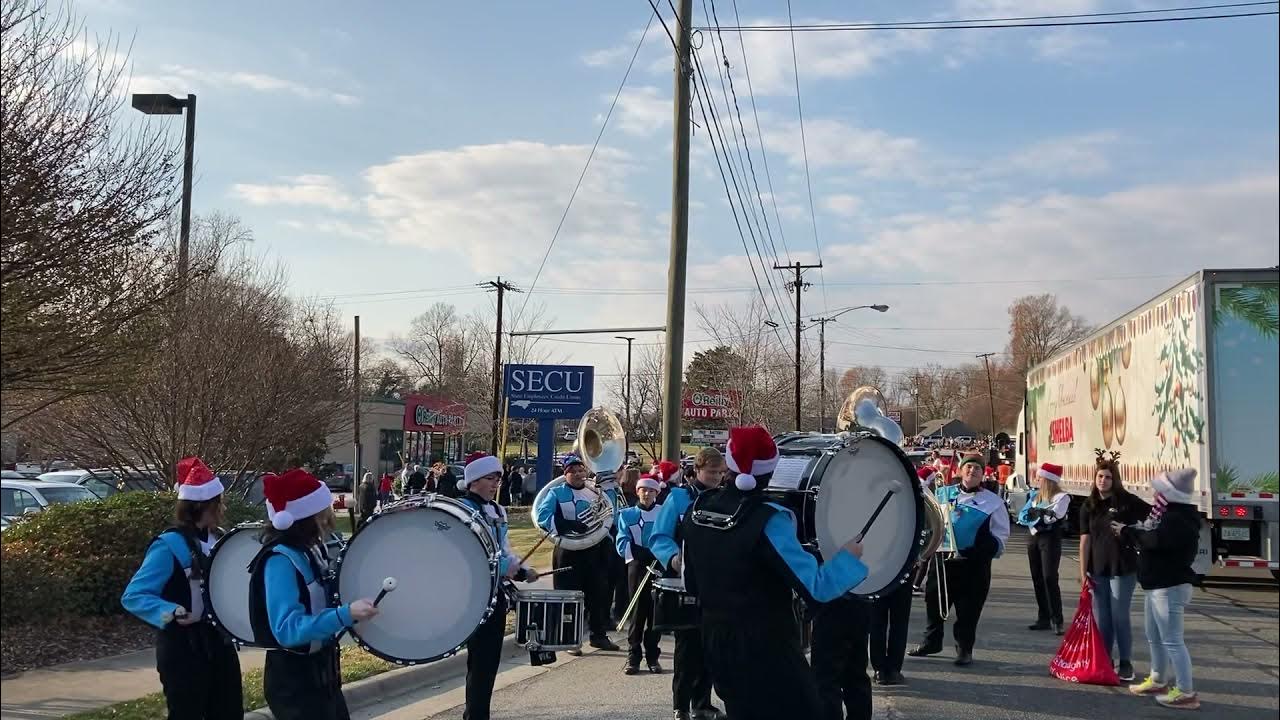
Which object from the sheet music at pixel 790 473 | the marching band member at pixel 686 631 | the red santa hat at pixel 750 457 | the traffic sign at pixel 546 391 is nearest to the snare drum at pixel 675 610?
the marching band member at pixel 686 631

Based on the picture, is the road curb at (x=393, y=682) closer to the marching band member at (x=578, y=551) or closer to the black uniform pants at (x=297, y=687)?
the marching band member at (x=578, y=551)

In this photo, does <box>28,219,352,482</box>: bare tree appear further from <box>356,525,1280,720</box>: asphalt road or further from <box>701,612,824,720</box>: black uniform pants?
<box>701,612,824,720</box>: black uniform pants

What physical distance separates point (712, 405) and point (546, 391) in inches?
547

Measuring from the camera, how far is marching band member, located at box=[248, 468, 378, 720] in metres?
4.30

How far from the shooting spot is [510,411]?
1897cm

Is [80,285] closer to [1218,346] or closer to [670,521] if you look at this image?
[670,521]

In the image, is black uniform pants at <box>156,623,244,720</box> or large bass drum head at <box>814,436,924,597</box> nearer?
black uniform pants at <box>156,623,244,720</box>

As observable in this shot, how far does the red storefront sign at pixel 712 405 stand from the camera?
3219cm

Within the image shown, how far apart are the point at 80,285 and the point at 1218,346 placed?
496 inches

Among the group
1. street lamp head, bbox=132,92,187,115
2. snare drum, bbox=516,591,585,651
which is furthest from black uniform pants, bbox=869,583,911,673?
street lamp head, bbox=132,92,187,115

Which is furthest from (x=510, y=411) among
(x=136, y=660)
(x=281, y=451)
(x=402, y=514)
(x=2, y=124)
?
(x=402, y=514)

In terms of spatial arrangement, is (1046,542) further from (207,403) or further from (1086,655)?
(207,403)

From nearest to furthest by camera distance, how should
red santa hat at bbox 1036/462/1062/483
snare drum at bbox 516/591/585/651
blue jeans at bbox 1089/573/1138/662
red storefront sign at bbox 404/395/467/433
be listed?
snare drum at bbox 516/591/585/651 → blue jeans at bbox 1089/573/1138/662 → red santa hat at bbox 1036/462/1062/483 → red storefront sign at bbox 404/395/467/433

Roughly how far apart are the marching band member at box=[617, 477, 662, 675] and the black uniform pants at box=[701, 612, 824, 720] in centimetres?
459
